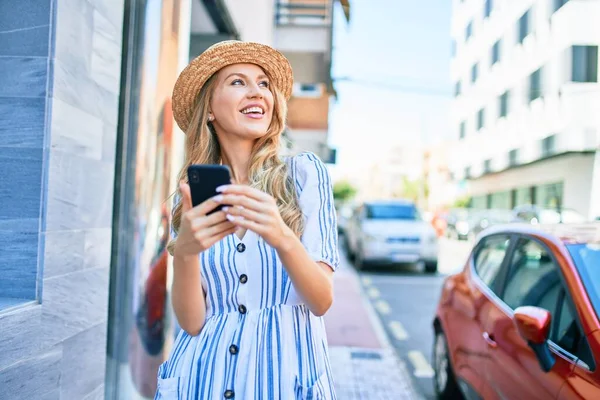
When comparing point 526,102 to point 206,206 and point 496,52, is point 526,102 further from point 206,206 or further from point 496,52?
point 206,206

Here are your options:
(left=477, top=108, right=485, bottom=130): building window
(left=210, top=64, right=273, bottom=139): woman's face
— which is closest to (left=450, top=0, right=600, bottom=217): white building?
(left=477, top=108, right=485, bottom=130): building window

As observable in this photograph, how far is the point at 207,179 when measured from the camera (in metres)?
1.30

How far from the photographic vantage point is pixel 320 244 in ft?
5.16

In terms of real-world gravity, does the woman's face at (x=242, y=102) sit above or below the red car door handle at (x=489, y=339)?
above

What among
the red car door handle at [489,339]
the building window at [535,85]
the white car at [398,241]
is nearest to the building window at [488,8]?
the building window at [535,85]

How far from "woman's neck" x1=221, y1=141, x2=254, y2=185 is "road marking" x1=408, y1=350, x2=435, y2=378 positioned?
13.1 ft

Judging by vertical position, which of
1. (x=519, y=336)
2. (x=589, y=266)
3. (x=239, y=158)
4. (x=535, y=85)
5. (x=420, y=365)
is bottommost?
(x=420, y=365)

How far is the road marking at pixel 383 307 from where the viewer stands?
8.30 m

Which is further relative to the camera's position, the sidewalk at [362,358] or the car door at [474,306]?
the sidewalk at [362,358]

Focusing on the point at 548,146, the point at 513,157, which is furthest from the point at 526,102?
the point at 513,157

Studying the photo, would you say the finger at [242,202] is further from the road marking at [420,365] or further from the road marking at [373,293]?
the road marking at [373,293]

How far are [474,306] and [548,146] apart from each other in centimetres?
2457

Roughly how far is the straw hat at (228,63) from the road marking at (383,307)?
670 cm

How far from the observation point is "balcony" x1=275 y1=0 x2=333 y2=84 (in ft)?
37.1
